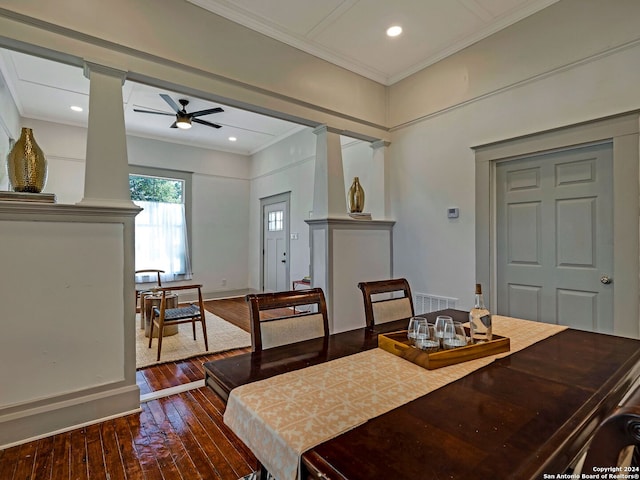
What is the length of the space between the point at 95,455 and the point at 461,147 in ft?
12.2

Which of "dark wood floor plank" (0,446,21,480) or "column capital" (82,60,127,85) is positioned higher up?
"column capital" (82,60,127,85)

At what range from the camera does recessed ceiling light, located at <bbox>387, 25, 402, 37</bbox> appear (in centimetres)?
294

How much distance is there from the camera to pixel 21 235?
1.96 meters

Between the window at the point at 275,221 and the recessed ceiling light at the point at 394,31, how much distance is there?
3.60m

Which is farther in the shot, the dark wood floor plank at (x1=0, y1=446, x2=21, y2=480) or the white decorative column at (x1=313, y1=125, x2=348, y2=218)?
the white decorative column at (x1=313, y1=125, x2=348, y2=218)

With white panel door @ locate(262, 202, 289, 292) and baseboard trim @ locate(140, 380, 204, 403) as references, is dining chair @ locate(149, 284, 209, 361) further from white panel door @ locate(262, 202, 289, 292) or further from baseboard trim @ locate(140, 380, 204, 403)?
white panel door @ locate(262, 202, 289, 292)

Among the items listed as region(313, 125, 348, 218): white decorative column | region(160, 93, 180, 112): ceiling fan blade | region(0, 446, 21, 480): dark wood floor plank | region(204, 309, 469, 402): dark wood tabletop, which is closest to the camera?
region(204, 309, 469, 402): dark wood tabletop

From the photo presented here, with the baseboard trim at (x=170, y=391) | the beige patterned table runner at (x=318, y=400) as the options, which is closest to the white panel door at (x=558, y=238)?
the beige patterned table runner at (x=318, y=400)

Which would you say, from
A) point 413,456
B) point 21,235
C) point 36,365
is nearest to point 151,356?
point 36,365

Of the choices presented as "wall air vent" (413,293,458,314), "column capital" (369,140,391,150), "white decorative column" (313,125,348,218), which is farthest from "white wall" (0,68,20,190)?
"wall air vent" (413,293,458,314)

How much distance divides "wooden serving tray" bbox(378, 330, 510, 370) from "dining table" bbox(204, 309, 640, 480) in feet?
0.08

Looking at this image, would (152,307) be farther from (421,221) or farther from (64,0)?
(421,221)

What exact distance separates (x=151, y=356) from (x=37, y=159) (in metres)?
2.14

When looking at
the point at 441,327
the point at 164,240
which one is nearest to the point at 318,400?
the point at 441,327
